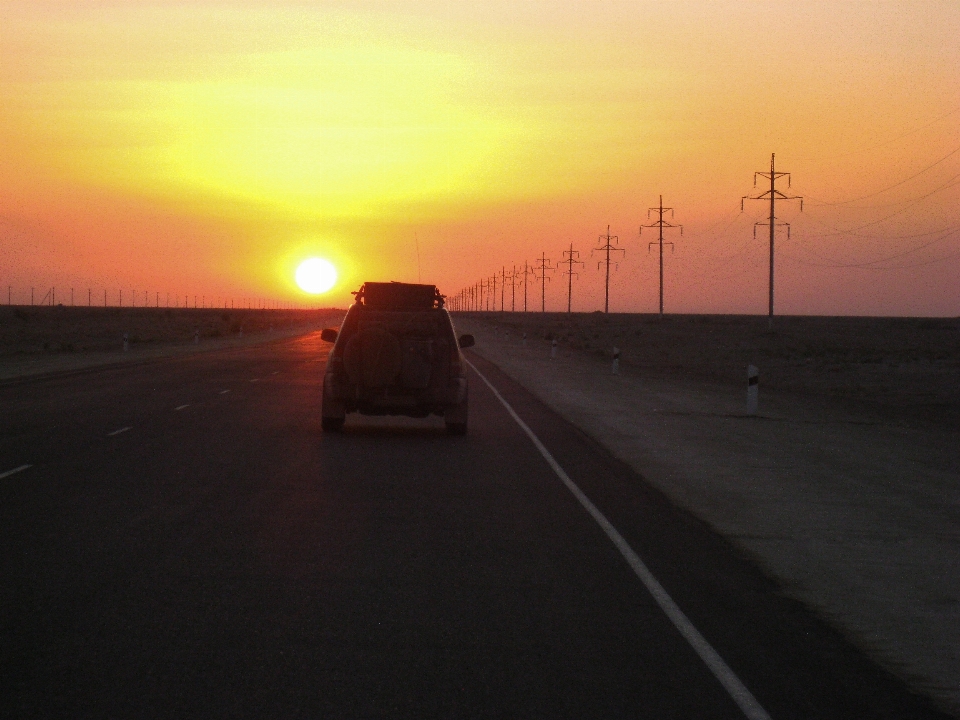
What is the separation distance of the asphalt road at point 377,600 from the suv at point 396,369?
A: 9.41 feet

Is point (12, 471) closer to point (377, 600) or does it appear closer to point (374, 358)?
point (374, 358)

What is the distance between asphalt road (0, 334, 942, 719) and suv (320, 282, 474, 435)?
9.41 feet

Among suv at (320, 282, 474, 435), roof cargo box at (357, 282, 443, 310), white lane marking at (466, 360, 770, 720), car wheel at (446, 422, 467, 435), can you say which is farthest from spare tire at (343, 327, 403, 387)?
roof cargo box at (357, 282, 443, 310)

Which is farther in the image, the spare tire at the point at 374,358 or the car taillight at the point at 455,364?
the car taillight at the point at 455,364

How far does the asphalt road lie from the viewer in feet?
20.7

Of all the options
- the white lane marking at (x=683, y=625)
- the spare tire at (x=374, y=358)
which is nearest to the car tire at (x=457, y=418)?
the spare tire at (x=374, y=358)

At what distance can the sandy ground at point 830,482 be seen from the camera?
8383 millimetres

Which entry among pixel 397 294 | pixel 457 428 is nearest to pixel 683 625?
pixel 457 428

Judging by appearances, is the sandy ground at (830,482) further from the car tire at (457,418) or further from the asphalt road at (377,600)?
the car tire at (457,418)

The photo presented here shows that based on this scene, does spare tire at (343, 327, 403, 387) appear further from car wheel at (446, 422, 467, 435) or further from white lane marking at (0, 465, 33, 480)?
white lane marking at (0, 465, 33, 480)

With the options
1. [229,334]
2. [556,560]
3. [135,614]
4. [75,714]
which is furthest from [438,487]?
[229,334]

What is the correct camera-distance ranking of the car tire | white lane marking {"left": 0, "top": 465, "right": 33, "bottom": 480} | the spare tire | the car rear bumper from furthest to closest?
1. the car tire
2. the car rear bumper
3. the spare tire
4. white lane marking {"left": 0, "top": 465, "right": 33, "bottom": 480}

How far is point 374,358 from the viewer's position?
1942 centimetres

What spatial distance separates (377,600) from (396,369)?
1115 cm
